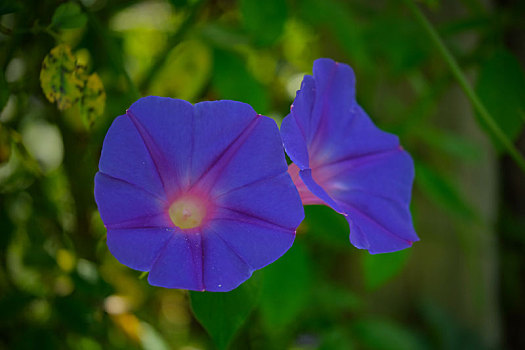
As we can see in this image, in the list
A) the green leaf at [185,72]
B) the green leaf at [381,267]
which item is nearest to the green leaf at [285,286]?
the green leaf at [381,267]

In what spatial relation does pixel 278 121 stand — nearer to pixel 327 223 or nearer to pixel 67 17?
pixel 327 223

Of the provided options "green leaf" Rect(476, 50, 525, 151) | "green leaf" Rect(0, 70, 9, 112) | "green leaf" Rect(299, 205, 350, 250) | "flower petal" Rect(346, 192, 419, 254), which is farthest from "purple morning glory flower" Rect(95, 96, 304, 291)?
"green leaf" Rect(476, 50, 525, 151)

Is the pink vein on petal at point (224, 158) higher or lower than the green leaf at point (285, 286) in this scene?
higher

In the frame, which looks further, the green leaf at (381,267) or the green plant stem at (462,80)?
the green leaf at (381,267)

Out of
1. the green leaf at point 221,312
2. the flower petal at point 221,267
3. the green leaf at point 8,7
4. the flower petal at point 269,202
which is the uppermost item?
the green leaf at point 8,7

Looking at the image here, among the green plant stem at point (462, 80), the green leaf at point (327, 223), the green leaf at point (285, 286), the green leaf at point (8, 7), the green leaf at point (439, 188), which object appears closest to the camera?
the green leaf at point (8, 7)

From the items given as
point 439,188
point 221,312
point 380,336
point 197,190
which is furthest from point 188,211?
point 380,336

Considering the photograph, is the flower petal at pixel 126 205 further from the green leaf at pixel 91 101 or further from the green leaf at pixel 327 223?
the green leaf at pixel 327 223
